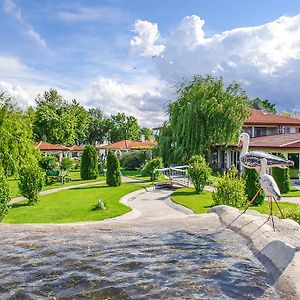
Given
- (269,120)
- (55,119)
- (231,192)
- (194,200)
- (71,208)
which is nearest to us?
(231,192)

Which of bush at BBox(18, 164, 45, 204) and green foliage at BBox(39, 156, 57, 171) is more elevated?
green foliage at BBox(39, 156, 57, 171)

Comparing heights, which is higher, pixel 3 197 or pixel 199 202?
pixel 3 197

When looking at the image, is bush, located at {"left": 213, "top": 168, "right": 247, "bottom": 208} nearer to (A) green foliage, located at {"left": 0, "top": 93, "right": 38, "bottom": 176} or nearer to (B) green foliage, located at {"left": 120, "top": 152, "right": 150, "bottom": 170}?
(A) green foliage, located at {"left": 0, "top": 93, "right": 38, "bottom": 176}

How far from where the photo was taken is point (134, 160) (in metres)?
40.8

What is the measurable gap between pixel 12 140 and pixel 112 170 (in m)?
6.10

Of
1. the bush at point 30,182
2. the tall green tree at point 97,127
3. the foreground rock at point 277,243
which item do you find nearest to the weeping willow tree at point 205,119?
the bush at point 30,182

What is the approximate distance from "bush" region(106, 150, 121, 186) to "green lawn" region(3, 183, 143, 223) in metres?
1.40

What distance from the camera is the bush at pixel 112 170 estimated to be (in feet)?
80.9

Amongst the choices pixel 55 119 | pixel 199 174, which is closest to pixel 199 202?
pixel 199 174

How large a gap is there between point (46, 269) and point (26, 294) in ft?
3.88

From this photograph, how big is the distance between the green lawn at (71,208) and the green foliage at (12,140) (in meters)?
2.76

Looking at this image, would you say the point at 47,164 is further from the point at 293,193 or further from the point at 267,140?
the point at 293,193

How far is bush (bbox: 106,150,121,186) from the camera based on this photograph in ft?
80.9

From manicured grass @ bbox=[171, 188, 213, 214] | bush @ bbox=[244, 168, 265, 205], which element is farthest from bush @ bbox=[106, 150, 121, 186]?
bush @ bbox=[244, 168, 265, 205]
